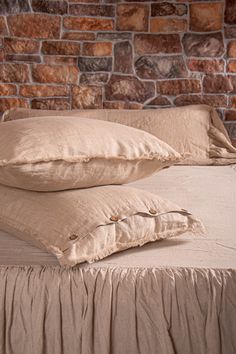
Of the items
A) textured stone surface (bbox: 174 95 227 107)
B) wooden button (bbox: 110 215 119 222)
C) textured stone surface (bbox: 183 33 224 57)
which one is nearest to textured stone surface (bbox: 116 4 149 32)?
textured stone surface (bbox: 183 33 224 57)

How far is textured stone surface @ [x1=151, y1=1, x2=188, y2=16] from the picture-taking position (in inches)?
116

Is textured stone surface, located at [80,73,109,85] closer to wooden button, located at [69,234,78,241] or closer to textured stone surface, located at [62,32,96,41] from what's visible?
textured stone surface, located at [62,32,96,41]

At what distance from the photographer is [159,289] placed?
1.17 m

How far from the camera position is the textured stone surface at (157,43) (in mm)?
2988

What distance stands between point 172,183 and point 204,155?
627mm

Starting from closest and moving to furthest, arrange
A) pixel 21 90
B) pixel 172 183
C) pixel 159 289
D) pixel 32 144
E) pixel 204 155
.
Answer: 1. pixel 159 289
2. pixel 32 144
3. pixel 172 183
4. pixel 204 155
5. pixel 21 90

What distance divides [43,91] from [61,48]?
28cm

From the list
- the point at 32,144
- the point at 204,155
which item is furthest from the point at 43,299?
the point at 204,155

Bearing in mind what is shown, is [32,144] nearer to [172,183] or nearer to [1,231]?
[1,231]

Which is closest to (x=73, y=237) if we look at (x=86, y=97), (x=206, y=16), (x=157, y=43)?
(x=86, y=97)

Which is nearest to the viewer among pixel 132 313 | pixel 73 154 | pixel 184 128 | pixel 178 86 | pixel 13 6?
pixel 132 313

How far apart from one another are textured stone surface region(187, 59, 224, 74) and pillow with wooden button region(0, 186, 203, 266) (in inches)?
71.0

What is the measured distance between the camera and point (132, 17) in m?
2.97

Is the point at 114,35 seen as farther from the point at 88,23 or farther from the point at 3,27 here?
the point at 3,27
